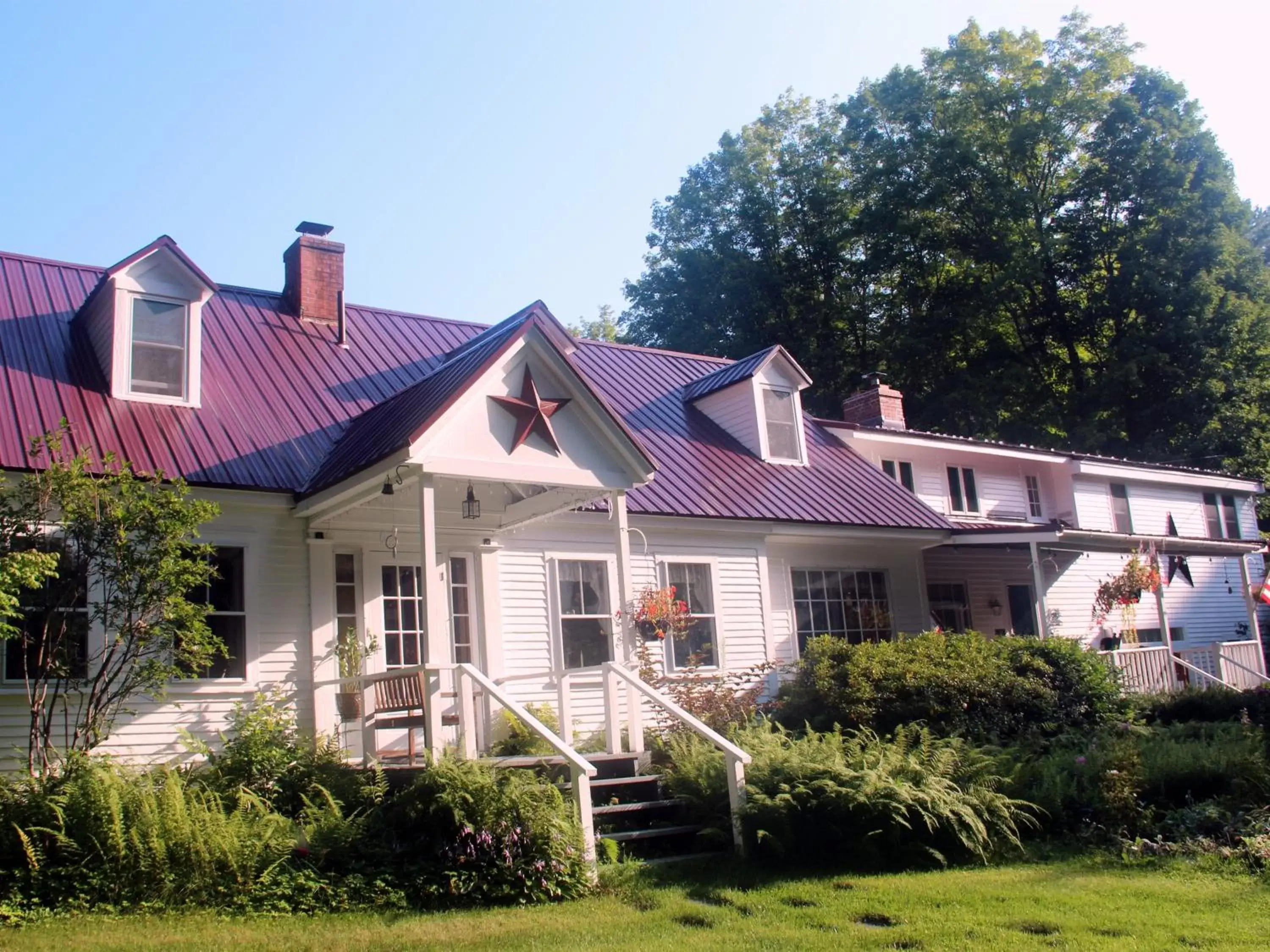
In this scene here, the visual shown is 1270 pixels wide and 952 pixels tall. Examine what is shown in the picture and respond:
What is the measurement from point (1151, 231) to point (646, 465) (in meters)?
32.1

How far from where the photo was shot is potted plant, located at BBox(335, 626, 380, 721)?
491 inches

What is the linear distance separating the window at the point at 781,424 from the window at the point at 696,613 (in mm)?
3489

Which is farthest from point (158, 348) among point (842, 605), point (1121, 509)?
point (1121, 509)

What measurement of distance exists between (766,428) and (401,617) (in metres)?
7.81

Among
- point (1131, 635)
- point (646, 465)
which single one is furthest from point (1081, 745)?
point (1131, 635)

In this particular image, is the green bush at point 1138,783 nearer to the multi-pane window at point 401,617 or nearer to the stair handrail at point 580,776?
the stair handrail at point 580,776

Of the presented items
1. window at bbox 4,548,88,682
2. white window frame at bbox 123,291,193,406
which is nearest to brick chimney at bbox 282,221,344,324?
white window frame at bbox 123,291,193,406

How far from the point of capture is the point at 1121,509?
27.5 m

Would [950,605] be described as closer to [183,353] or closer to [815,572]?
[815,572]

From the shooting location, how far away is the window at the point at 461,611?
541 inches

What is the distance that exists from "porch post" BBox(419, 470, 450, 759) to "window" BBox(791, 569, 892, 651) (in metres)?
8.01

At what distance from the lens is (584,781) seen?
9.32 metres

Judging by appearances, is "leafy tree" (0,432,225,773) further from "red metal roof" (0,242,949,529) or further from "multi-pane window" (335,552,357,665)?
"multi-pane window" (335,552,357,665)

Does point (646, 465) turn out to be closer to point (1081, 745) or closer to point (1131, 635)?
point (1081, 745)
